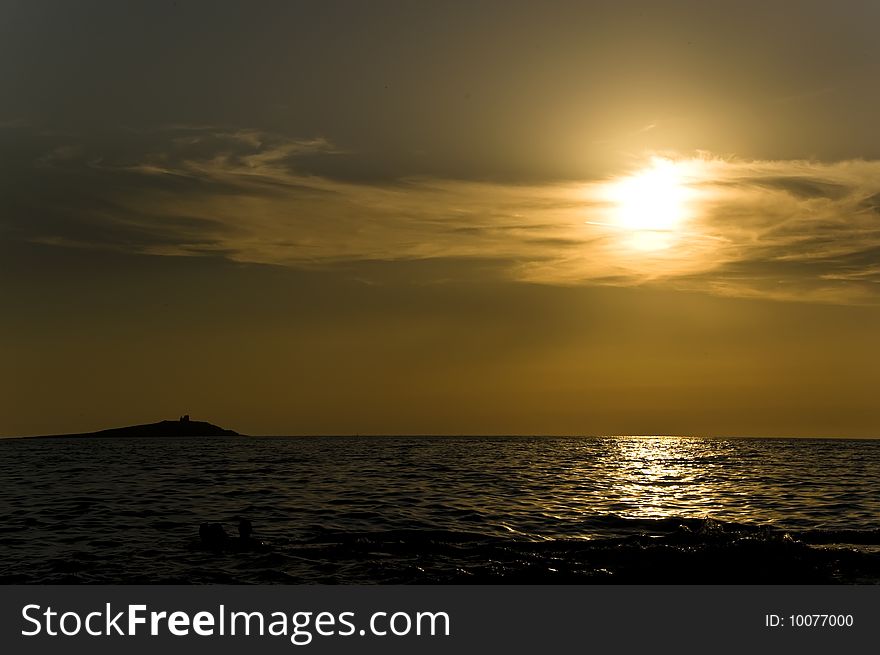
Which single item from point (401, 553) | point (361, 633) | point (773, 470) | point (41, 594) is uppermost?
point (773, 470)

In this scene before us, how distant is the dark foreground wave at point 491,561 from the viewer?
21578 mm

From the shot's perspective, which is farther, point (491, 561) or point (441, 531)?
point (441, 531)

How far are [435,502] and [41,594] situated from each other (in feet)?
69.8

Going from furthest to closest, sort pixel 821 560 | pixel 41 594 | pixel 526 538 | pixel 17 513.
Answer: pixel 17 513
pixel 526 538
pixel 821 560
pixel 41 594

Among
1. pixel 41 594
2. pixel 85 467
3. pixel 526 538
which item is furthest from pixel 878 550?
pixel 85 467

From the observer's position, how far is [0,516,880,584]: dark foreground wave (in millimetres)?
21578

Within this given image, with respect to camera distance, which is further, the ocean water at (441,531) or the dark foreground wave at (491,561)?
the ocean water at (441,531)

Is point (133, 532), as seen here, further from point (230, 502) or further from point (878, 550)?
point (878, 550)

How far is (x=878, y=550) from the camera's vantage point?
24953mm

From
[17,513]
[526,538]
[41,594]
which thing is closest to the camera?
[41,594]

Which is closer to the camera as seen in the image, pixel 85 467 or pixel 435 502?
pixel 435 502

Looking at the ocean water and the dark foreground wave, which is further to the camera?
the ocean water

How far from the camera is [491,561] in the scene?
23.6m

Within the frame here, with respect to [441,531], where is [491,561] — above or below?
below
